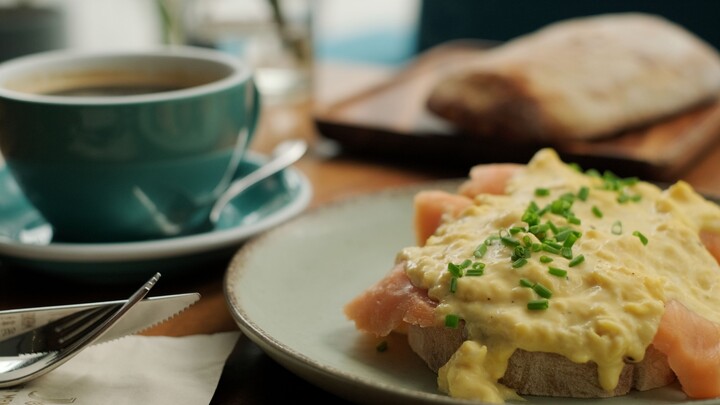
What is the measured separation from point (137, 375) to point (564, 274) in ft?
1.63

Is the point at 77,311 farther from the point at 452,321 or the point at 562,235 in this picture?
the point at 562,235

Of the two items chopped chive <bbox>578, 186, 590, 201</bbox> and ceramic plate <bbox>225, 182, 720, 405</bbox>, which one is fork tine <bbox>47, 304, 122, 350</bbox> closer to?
ceramic plate <bbox>225, 182, 720, 405</bbox>

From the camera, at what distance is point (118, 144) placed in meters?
1.45

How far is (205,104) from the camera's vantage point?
1.50 m

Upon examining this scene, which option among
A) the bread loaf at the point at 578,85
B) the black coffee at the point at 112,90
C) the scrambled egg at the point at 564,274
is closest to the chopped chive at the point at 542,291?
the scrambled egg at the point at 564,274

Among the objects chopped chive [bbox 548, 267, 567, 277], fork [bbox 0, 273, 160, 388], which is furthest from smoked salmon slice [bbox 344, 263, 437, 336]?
fork [bbox 0, 273, 160, 388]

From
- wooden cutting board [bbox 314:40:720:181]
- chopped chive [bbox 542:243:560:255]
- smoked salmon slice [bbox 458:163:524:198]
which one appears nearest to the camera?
chopped chive [bbox 542:243:560:255]

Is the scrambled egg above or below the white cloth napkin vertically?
above

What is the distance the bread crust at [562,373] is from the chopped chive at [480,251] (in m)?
0.10

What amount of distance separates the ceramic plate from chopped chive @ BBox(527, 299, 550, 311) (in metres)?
0.10

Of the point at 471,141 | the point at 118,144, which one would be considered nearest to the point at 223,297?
Answer: the point at 118,144

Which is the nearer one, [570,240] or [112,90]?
[570,240]

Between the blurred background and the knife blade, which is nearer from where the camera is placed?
the knife blade

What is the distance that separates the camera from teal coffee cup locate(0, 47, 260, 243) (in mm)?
1428
